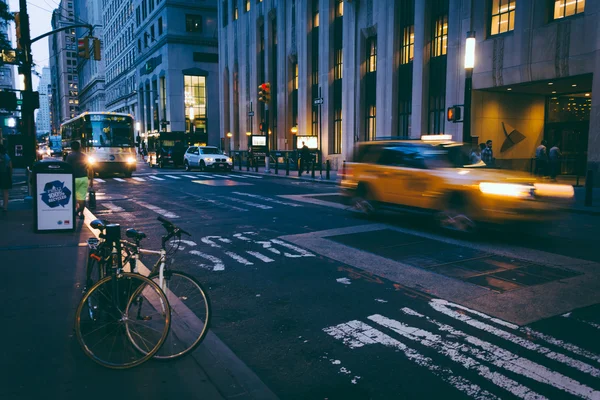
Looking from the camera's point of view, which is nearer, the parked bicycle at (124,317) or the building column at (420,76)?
the parked bicycle at (124,317)

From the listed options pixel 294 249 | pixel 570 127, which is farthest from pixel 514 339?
pixel 570 127

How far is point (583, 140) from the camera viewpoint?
2405cm

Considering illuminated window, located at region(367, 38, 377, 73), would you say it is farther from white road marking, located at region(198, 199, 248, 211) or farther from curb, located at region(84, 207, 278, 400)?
curb, located at region(84, 207, 278, 400)

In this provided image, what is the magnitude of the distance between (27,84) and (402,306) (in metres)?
15.1

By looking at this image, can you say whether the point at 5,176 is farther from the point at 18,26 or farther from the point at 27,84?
the point at 18,26

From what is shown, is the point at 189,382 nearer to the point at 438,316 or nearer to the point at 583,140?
the point at 438,316

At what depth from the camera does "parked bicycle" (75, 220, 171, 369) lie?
4.11m

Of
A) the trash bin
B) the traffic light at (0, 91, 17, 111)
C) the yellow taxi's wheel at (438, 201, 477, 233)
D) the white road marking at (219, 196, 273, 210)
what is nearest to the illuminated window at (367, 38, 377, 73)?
the white road marking at (219, 196, 273, 210)

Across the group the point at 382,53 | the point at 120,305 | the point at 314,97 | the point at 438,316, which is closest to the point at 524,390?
the point at 438,316

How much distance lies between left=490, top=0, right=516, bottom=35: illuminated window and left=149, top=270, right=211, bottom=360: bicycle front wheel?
22.1m

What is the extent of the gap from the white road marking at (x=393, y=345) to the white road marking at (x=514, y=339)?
0.86 meters

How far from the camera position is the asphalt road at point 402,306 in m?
4.03

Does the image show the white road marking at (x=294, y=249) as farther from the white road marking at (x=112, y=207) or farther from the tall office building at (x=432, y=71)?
the tall office building at (x=432, y=71)

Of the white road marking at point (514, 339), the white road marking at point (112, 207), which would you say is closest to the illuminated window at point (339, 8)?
the white road marking at point (112, 207)
